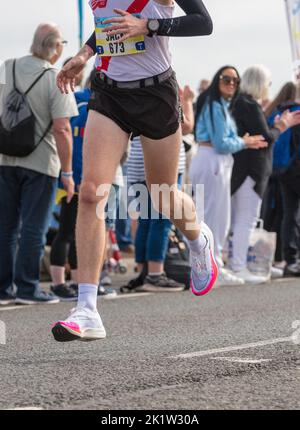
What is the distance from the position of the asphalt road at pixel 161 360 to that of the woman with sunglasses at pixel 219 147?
228 cm

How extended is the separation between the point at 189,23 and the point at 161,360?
1.64 m

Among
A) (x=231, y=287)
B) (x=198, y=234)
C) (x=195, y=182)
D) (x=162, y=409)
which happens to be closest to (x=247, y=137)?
(x=195, y=182)

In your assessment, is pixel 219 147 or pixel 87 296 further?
pixel 219 147

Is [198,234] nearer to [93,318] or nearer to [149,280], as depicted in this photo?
[93,318]

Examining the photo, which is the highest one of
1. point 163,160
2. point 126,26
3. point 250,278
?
point 126,26

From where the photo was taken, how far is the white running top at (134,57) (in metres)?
5.29

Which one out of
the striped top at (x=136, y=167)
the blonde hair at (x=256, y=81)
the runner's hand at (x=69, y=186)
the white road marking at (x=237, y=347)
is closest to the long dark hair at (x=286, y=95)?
the blonde hair at (x=256, y=81)

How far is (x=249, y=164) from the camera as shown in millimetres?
10539

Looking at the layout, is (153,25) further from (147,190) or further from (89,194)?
(147,190)

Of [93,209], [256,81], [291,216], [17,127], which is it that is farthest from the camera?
[291,216]

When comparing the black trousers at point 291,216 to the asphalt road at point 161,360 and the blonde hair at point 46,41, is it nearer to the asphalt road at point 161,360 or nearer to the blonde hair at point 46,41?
the asphalt road at point 161,360

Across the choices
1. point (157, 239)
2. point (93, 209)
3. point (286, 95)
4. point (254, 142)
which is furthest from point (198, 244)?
point (286, 95)

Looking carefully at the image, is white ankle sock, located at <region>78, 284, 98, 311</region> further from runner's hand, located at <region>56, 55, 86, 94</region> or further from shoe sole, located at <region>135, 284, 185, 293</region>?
shoe sole, located at <region>135, 284, 185, 293</region>
